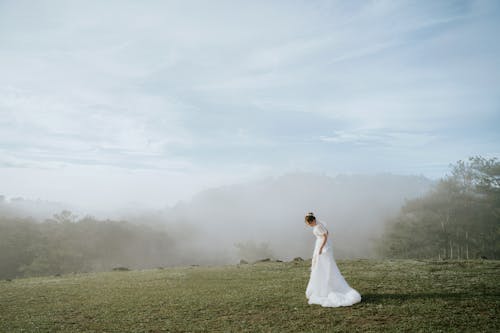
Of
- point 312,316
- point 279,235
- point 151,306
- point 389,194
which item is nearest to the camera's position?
point 312,316

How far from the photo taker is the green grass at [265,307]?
1319cm

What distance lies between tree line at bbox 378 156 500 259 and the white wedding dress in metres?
77.5

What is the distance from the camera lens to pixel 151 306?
1816cm

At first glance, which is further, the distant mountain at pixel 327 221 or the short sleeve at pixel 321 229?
the distant mountain at pixel 327 221

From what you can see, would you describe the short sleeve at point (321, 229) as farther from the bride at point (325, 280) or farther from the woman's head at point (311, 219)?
the woman's head at point (311, 219)

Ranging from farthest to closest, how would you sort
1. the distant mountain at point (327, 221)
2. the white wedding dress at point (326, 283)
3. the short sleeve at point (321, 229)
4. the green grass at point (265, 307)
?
the distant mountain at point (327, 221), the short sleeve at point (321, 229), the white wedding dress at point (326, 283), the green grass at point (265, 307)

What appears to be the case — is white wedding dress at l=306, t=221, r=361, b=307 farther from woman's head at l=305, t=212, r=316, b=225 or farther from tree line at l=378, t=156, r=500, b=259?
tree line at l=378, t=156, r=500, b=259

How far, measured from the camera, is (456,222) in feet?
282

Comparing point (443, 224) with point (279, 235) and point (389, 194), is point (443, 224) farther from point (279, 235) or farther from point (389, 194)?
point (279, 235)

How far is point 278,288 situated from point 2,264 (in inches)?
3238

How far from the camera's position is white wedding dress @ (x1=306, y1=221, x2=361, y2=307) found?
1573 cm

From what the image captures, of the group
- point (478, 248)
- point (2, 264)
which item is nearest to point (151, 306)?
point (2, 264)

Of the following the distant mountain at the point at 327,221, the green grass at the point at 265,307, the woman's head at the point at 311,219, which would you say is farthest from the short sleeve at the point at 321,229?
the distant mountain at the point at 327,221

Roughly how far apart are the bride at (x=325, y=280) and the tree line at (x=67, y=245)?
77.7m
